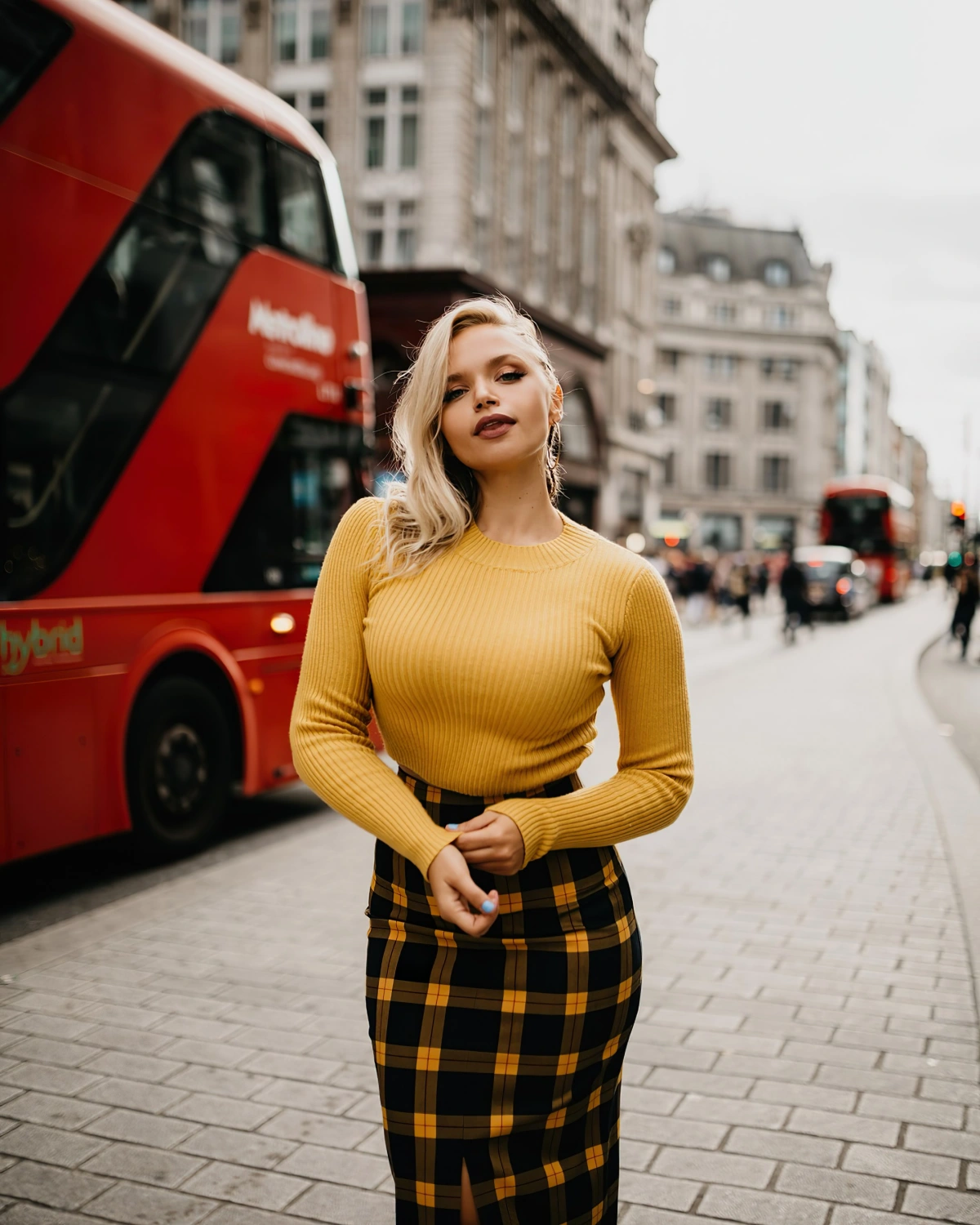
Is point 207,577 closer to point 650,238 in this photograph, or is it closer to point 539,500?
point 539,500

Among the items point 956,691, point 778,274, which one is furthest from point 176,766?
point 778,274

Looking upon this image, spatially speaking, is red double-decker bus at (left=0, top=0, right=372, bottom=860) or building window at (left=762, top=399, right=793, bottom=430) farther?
building window at (left=762, top=399, right=793, bottom=430)

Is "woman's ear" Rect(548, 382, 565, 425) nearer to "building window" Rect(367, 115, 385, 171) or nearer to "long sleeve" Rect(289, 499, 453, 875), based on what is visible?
"long sleeve" Rect(289, 499, 453, 875)

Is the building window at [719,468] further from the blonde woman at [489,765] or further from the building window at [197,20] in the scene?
the blonde woman at [489,765]

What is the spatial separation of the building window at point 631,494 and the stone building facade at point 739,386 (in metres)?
30.9

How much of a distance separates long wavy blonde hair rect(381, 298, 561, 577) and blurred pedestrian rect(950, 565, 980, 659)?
71.3 feet

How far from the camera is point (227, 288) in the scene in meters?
7.28

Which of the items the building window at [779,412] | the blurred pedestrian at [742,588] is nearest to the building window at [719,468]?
the building window at [779,412]

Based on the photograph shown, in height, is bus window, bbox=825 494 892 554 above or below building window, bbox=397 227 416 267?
below

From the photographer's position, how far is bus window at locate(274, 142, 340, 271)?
26.1 ft

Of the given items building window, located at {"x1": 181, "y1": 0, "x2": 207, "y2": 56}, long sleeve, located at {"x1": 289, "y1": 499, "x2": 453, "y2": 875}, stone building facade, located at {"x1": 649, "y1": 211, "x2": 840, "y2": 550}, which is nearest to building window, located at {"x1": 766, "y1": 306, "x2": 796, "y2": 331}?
stone building facade, located at {"x1": 649, "y1": 211, "x2": 840, "y2": 550}

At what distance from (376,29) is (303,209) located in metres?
26.5

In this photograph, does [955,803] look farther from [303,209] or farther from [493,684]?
[493,684]

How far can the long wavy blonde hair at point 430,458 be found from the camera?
2037 mm
